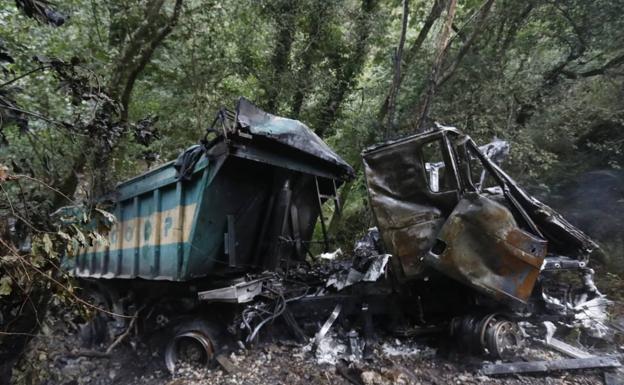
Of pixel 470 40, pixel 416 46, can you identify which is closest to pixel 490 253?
pixel 470 40

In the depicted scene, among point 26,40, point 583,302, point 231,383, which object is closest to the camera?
point 231,383

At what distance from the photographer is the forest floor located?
3061 millimetres

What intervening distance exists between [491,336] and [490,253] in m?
0.66

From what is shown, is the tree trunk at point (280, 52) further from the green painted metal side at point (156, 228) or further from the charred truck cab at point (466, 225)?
the charred truck cab at point (466, 225)

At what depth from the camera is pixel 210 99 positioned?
26.2 ft

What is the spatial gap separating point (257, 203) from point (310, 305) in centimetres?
121

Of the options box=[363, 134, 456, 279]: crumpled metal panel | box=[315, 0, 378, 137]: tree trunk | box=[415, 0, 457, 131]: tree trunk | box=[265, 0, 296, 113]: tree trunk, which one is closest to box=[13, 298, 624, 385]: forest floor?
box=[363, 134, 456, 279]: crumpled metal panel

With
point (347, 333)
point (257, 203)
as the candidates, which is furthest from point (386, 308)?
point (257, 203)

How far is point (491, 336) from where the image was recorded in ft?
10.2

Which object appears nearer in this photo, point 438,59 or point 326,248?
point 326,248

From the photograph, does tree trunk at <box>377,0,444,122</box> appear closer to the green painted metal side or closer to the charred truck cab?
the charred truck cab

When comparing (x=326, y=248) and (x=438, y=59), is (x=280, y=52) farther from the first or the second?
(x=326, y=248)

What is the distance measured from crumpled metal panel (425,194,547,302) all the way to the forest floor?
709mm

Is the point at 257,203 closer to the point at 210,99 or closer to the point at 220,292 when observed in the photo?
the point at 220,292
